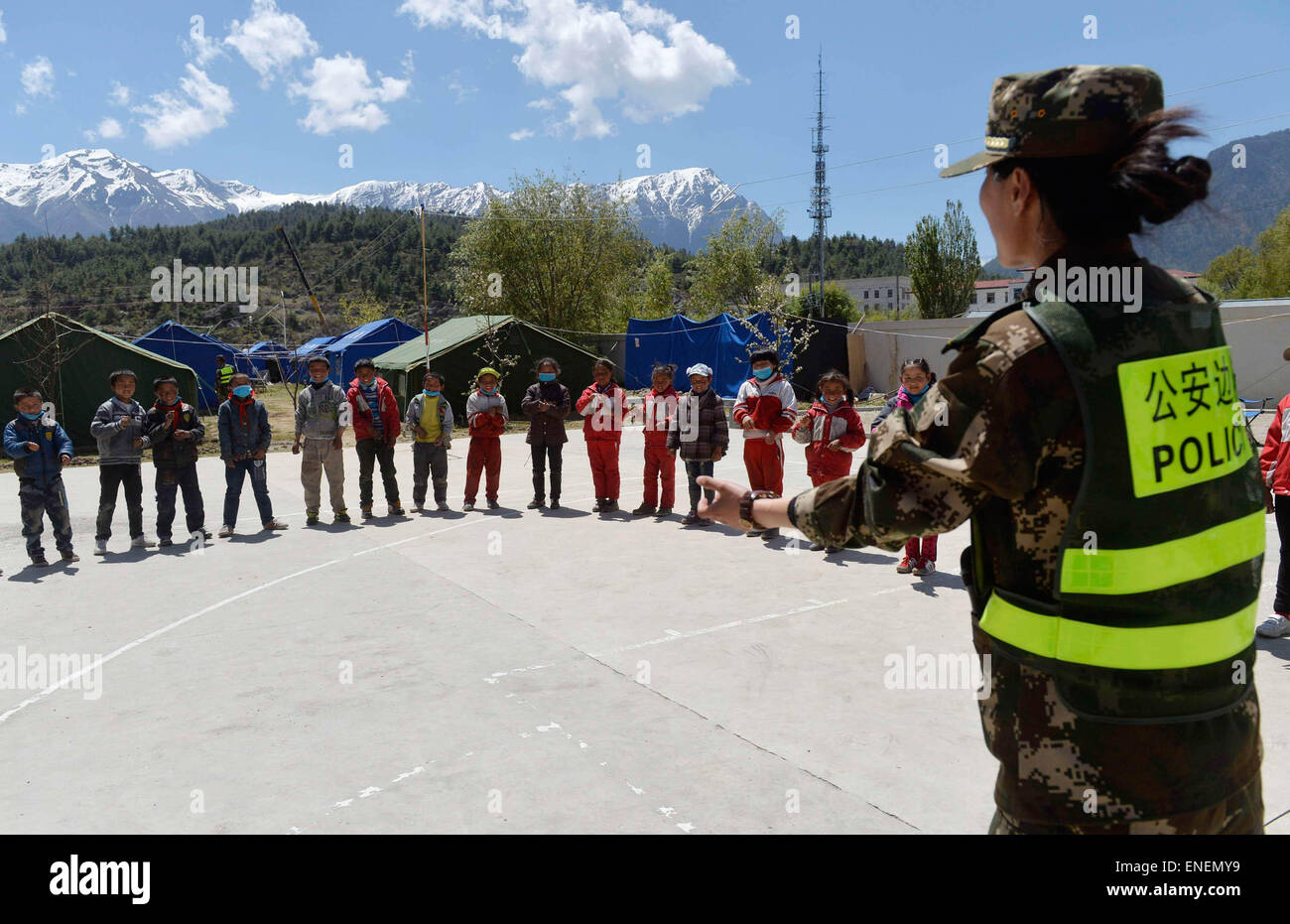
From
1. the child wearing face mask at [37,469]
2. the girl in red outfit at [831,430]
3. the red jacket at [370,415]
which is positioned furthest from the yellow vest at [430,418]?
the girl in red outfit at [831,430]

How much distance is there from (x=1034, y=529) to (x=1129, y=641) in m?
0.24

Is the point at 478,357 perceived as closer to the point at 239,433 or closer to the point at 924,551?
the point at 239,433

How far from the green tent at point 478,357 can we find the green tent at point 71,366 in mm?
6241

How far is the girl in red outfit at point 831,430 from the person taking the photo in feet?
27.3

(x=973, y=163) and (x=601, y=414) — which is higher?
(x=973, y=163)

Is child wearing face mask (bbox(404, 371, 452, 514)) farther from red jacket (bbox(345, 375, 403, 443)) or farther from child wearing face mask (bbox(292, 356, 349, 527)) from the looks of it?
child wearing face mask (bbox(292, 356, 349, 527))

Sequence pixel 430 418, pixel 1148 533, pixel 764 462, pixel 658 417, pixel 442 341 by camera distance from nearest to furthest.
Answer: pixel 1148 533
pixel 764 462
pixel 658 417
pixel 430 418
pixel 442 341

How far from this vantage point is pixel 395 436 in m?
11.0

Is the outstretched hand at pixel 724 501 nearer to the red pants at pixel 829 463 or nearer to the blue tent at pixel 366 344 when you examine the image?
the red pants at pixel 829 463

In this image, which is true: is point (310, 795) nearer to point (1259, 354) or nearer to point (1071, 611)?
point (1071, 611)

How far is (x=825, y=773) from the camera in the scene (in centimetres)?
377

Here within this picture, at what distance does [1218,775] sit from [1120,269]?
2.99 ft

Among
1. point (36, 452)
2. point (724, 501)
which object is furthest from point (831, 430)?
point (36, 452)
